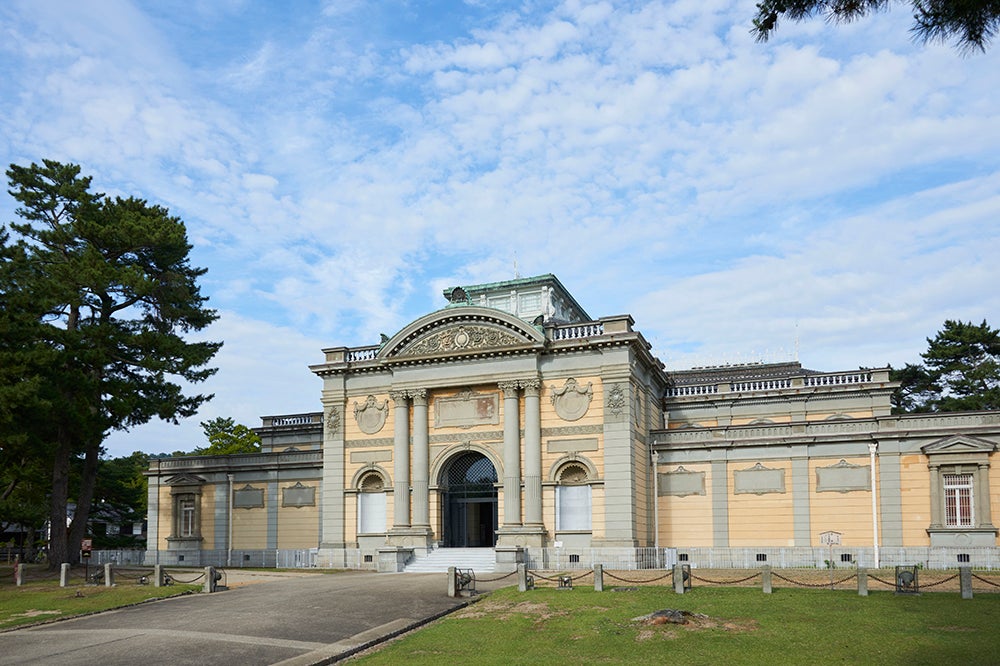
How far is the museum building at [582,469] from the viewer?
3672 cm

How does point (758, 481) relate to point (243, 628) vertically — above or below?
above

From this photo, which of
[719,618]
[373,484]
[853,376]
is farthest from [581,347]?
[719,618]

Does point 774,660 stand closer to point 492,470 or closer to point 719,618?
point 719,618

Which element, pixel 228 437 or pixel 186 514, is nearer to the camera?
pixel 186 514

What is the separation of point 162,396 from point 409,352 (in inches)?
450

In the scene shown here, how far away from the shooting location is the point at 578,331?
39.8m

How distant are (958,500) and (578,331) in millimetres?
16731

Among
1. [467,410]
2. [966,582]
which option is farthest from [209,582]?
[966,582]

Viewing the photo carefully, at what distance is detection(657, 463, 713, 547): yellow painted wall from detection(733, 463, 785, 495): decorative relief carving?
1224 mm

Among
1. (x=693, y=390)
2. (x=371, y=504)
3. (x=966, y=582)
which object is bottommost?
(x=966, y=582)

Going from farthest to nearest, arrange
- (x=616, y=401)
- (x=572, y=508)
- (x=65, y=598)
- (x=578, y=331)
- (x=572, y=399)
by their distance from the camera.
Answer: (x=578, y=331)
(x=572, y=399)
(x=572, y=508)
(x=616, y=401)
(x=65, y=598)

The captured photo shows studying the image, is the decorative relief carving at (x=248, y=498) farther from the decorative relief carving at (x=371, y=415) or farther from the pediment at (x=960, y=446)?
the pediment at (x=960, y=446)

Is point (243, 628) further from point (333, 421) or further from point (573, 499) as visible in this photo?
point (333, 421)

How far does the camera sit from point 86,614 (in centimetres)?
2558
